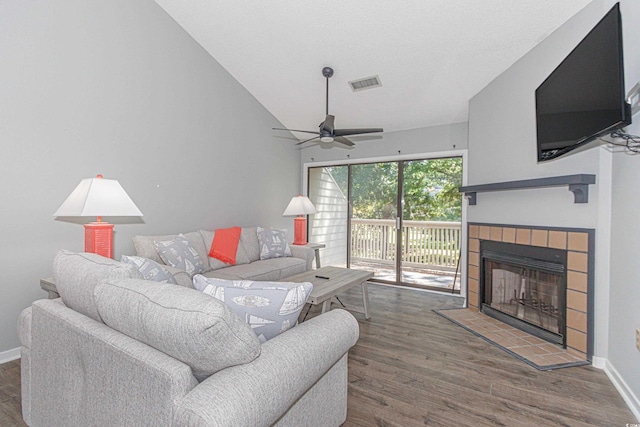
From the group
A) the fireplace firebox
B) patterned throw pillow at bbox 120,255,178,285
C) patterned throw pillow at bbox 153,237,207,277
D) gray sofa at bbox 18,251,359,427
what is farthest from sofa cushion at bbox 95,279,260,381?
the fireplace firebox

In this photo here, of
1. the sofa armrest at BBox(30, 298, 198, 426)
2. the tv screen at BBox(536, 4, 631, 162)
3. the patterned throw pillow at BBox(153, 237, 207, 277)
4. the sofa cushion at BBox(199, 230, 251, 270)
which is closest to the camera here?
the sofa armrest at BBox(30, 298, 198, 426)

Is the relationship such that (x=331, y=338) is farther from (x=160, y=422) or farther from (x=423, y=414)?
(x=423, y=414)

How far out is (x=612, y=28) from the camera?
171 centimetres

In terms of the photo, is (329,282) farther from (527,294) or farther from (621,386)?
(621,386)

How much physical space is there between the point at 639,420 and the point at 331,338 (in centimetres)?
186

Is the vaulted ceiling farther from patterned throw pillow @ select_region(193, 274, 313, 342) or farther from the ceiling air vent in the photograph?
patterned throw pillow @ select_region(193, 274, 313, 342)

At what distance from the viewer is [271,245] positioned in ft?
13.9

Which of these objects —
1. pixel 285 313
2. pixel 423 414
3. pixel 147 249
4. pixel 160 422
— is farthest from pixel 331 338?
pixel 147 249

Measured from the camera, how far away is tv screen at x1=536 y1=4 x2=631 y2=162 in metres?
1.67

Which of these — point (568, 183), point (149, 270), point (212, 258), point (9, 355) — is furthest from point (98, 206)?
point (568, 183)

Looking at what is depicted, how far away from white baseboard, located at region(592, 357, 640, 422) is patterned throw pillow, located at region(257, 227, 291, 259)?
3.29 m

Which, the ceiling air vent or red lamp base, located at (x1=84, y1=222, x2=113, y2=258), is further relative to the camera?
the ceiling air vent

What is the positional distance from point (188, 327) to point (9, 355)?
8.65ft

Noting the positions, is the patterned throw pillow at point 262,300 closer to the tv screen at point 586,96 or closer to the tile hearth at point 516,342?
the tv screen at point 586,96
